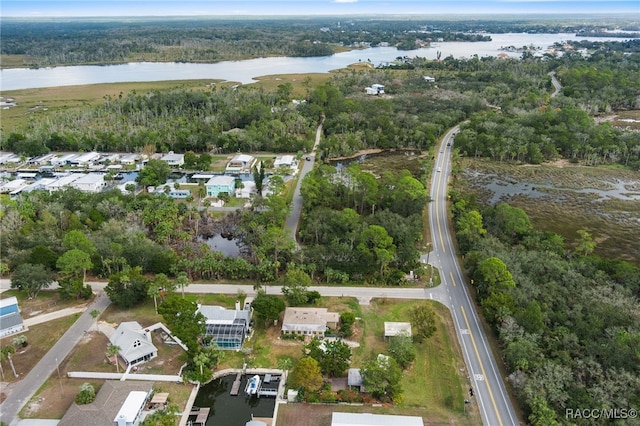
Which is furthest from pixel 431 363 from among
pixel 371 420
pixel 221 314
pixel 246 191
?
pixel 246 191

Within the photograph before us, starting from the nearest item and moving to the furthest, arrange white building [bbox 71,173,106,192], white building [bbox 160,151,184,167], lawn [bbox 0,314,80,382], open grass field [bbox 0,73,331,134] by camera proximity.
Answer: lawn [bbox 0,314,80,382] → white building [bbox 71,173,106,192] → white building [bbox 160,151,184,167] → open grass field [bbox 0,73,331,134]

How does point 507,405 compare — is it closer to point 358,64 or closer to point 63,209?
point 63,209

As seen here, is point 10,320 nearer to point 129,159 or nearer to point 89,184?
point 89,184

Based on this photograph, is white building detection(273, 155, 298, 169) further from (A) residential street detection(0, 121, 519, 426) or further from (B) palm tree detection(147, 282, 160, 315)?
(B) palm tree detection(147, 282, 160, 315)

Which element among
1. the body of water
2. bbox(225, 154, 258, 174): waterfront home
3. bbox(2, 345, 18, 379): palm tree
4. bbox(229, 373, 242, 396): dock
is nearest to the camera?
the body of water

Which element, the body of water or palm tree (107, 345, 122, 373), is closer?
the body of water

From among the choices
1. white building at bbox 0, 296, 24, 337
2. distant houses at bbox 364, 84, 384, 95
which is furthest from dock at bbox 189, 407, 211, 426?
distant houses at bbox 364, 84, 384, 95
